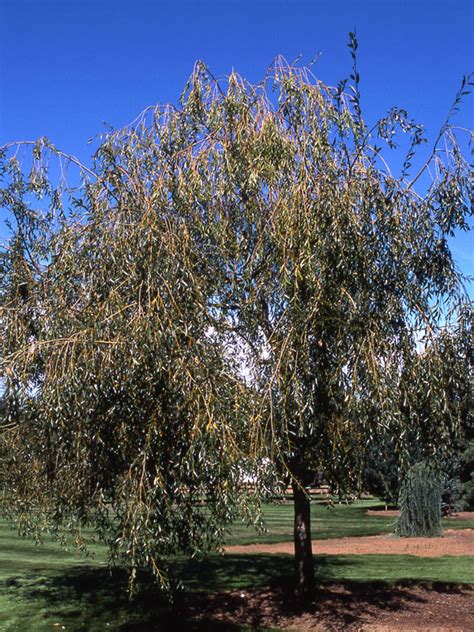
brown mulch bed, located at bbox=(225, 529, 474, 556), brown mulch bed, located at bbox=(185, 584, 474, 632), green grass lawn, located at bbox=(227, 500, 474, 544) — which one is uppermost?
green grass lawn, located at bbox=(227, 500, 474, 544)

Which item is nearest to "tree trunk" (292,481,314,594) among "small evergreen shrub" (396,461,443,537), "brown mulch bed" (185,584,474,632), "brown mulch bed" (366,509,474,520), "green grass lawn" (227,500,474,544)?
"brown mulch bed" (185,584,474,632)

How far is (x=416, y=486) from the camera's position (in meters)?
18.0

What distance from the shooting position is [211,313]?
6906mm

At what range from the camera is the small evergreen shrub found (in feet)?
59.8

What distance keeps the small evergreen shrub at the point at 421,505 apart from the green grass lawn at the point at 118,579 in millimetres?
3246

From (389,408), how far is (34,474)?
3.36 meters

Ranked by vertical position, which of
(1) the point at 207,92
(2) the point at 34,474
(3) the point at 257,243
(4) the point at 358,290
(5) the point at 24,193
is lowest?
(2) the point at 34,474

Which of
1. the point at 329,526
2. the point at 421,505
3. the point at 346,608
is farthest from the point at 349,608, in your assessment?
the point at 329,526

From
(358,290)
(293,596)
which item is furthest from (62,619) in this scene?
(358,290)

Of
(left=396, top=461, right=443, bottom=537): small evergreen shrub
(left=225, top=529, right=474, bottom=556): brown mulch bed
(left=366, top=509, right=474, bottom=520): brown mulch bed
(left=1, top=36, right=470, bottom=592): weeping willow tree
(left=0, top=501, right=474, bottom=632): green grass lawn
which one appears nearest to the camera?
(left=1, top=36, right=470, bottom=592): weeping willow tree

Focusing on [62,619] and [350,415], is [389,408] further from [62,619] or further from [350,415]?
[62,619]

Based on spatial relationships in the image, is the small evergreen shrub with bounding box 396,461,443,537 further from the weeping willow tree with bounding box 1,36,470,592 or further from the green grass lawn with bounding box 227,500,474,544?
the weeping willow tree with bounding box 1,36,470,592

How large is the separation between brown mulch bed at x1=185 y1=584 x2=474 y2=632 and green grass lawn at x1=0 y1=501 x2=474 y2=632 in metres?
0.56

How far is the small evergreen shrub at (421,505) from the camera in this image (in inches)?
717
